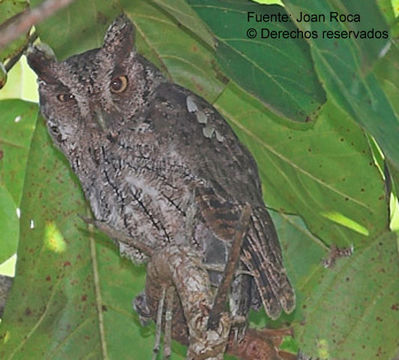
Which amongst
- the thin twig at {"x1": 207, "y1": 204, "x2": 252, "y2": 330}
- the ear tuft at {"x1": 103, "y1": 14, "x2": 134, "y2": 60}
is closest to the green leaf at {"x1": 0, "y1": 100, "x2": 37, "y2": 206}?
the ear tuft at {"x1": 103, "y1": 14, "x2": 134, "y2": 60}

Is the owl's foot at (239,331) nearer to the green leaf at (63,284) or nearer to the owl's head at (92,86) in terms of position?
the green leaf at (63,284)

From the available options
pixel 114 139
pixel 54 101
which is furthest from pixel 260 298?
pixel 54 101

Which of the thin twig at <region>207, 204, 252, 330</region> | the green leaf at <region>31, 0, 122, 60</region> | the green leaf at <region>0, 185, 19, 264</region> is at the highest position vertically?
the green leaf at <region>31, 0, 122, 60</region>

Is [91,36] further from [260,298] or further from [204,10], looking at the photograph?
[260,298]

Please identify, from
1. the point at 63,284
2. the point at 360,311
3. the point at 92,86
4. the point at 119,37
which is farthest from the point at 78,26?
the point at 360,311

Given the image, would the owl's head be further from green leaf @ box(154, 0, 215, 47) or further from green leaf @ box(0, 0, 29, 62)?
green leaf @ box(154, 0, 215, 47)
